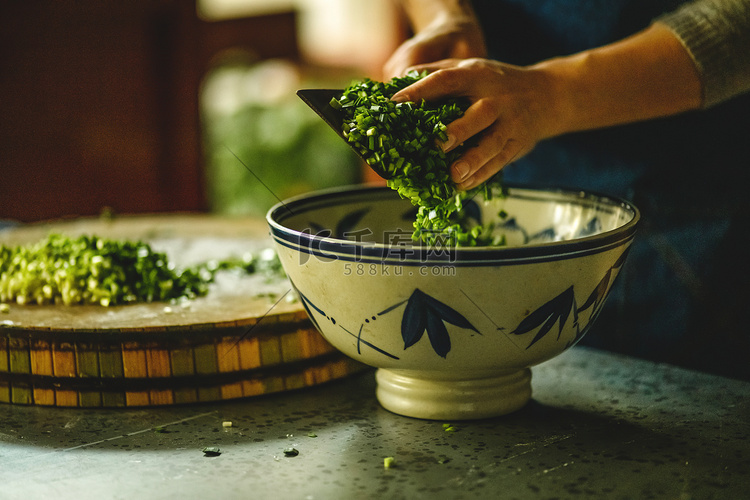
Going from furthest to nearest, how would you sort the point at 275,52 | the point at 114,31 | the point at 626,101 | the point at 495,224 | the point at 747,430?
the point at 275,52 → the point at 114,31 → the point at 495,224 → the point at 626,101 → the point at 747,430

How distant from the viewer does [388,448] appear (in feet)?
3.04

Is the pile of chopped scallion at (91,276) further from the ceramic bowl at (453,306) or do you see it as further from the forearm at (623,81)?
the forearm at (623,81)

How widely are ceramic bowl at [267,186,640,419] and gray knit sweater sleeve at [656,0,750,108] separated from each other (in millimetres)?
244

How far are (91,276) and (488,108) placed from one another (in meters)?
0.71

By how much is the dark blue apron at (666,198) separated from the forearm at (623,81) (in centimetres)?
21

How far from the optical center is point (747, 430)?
969mm

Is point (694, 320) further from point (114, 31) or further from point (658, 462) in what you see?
point (114, 31)

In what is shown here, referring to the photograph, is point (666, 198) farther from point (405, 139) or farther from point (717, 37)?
point (405, 139)

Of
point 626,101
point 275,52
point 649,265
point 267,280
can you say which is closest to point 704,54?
point 626,101

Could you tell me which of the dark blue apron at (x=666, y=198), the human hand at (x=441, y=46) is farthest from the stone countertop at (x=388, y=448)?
the human hand at (x=441, y=46)

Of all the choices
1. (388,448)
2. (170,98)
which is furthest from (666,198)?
(170,98)

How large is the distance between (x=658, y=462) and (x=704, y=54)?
59cm

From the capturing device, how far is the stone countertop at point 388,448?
821 mm

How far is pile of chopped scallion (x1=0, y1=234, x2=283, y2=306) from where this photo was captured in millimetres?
1202
